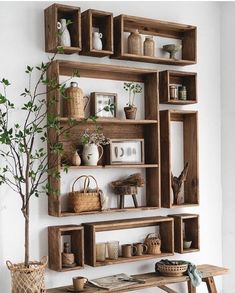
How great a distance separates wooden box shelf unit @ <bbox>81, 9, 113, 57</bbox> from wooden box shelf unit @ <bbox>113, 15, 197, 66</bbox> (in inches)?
3.8

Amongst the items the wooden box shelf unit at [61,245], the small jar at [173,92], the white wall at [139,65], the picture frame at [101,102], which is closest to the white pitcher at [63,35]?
the white wall at [139,65]

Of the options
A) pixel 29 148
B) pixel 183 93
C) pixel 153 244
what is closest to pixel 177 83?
pixel 183 93

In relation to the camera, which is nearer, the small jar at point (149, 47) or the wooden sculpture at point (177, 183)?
the small jar at point (149, 47)

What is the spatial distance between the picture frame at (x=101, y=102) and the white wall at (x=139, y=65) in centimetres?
27

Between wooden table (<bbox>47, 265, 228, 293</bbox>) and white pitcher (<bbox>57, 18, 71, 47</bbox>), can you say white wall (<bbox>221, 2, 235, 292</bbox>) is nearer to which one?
wooden table (<bbox>47, 265, 228, 293</bbox>)

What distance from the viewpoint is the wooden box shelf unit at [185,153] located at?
13.4 ft

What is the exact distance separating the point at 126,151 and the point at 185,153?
639mm

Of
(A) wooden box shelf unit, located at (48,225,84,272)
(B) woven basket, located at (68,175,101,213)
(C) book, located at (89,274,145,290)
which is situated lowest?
(C) book, located at (89,274,145,290)

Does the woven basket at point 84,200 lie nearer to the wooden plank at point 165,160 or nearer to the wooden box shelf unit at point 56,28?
the wooden plank at point 165,160

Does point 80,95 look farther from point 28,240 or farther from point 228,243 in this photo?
point 228,243

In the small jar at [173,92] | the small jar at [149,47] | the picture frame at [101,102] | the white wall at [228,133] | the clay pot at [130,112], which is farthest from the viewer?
the white wall at [228,133]

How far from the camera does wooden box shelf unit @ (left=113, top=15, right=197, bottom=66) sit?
3.88 meters

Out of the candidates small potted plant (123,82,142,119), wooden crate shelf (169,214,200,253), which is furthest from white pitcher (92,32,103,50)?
wooden crate shelf (169,214,200,253)

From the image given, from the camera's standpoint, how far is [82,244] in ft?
12.0
